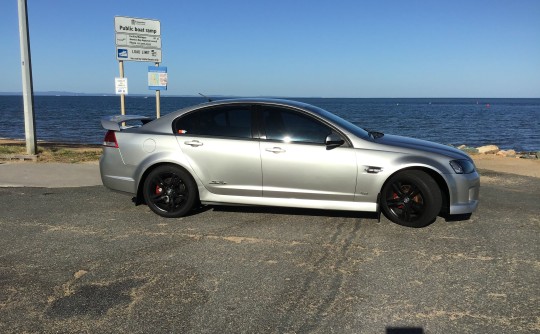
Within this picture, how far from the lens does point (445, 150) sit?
5.61 m

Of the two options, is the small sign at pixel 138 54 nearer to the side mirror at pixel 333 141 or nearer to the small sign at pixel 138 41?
the small sign at pixel 138 41

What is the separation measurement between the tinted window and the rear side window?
10.6 inches

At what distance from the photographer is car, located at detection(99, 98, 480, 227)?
211 inches

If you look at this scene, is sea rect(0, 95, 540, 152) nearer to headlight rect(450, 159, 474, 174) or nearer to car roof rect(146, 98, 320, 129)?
car roof rect(146, 98, 320, 129)

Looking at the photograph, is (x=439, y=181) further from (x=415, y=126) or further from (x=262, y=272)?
(x=415, y=126)

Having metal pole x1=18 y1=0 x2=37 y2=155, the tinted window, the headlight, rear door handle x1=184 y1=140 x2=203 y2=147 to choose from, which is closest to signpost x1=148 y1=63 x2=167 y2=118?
metal pole x1=18 y1=0 x2=37 y2=155

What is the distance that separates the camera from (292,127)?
18.4ft

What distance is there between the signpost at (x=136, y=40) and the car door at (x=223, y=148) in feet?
21.3

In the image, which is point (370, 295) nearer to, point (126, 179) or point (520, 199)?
point (126, 179)

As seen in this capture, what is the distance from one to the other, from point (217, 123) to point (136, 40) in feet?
23.9

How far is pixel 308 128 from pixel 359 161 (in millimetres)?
748

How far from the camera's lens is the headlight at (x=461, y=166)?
533 centimetres

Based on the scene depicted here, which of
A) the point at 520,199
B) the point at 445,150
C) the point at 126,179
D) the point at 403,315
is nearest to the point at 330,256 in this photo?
the point at 403,315

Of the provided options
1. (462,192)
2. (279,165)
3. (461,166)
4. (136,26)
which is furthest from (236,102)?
(136,26)
